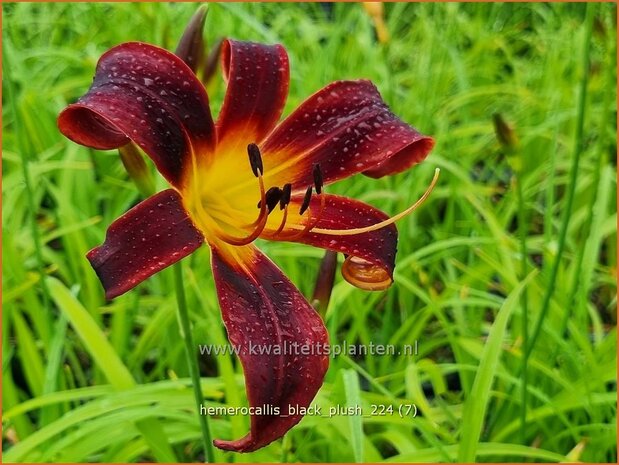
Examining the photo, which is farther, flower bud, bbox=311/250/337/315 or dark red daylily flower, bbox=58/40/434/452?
flower bud, bbox=311/250/337/315

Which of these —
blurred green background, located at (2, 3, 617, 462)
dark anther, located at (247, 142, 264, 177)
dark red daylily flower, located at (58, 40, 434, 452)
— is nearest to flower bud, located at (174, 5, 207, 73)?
dark red daylily flower, located at (58, 40, 434, 452)

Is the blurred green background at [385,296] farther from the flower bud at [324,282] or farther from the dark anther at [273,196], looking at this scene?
the dark anther at [273,196]

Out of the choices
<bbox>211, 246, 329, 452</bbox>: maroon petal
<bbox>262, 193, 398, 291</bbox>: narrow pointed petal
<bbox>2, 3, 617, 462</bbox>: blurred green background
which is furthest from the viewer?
<bbox>2, 3, 617, 462</bbox>: blurred green background

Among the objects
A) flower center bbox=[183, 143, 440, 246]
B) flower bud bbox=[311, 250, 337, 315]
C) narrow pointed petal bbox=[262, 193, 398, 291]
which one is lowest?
flower bud bbox=[311, 250, 337, 315]

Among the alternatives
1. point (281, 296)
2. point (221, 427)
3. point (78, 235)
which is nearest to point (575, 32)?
point (78, 235)

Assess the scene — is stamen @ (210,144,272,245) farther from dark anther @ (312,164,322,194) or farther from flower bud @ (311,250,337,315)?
flower bud @ (311,250,337,315)

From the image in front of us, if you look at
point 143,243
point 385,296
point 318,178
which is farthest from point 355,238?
point 385,296

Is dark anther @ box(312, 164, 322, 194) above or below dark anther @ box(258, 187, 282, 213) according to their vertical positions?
above
